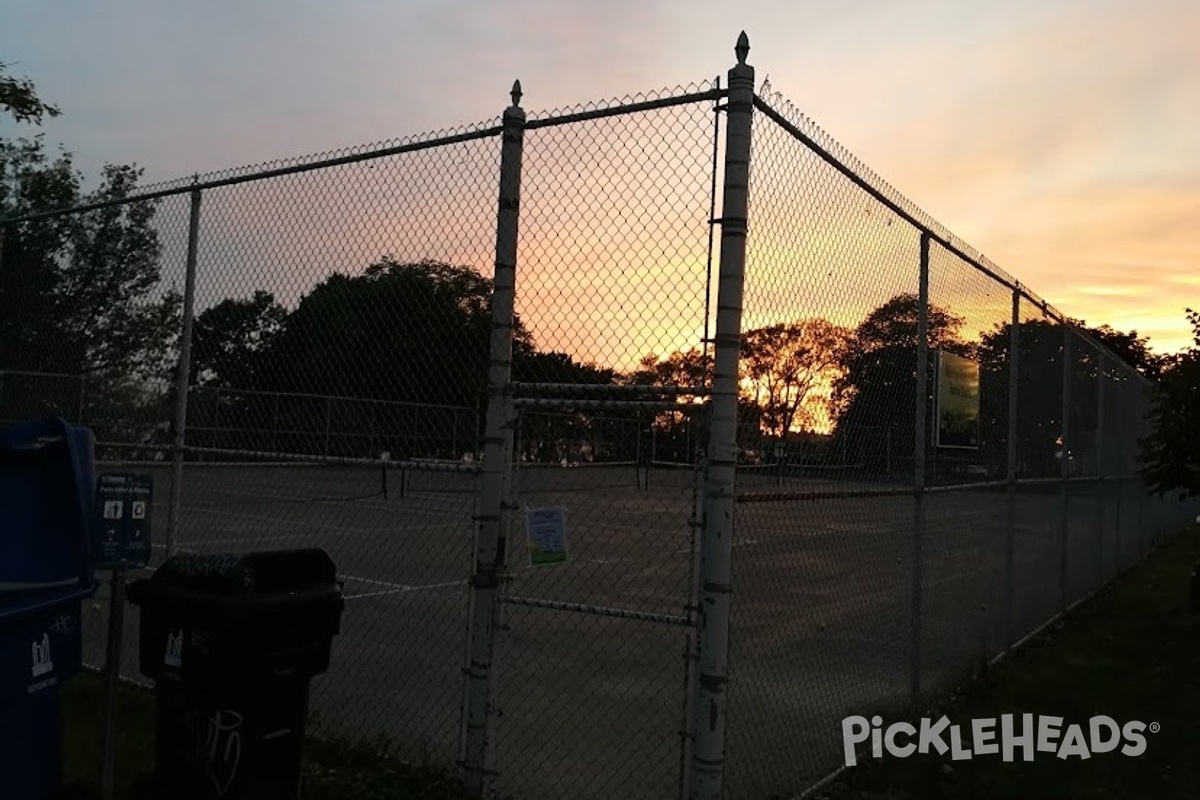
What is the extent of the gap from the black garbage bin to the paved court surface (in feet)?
3.92

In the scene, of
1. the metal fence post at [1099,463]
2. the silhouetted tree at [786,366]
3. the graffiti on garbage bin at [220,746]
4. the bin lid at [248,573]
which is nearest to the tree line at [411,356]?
the silhouetted tree at [786,366]

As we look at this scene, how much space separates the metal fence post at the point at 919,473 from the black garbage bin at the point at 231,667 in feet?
13.1

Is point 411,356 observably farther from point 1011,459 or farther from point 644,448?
point 1011,459

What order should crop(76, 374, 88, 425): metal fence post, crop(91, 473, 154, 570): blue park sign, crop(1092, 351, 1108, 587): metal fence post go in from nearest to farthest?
crop(91, 473, 154, 570): blue park sign, crop(76, 374, 88, 425): metal fence post, crop(1092, 351, 1108, 587): metal fence post

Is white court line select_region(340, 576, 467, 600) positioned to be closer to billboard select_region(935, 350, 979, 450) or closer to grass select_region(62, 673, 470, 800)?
grass select_region(62, 673, 470, 800)

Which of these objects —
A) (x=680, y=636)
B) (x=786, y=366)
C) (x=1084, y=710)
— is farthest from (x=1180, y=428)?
(x=786, y=366)

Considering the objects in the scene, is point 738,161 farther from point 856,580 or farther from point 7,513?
point 856,580

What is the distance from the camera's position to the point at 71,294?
25.4 feet

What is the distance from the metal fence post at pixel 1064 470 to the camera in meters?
10.2

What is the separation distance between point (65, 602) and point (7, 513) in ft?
1.49

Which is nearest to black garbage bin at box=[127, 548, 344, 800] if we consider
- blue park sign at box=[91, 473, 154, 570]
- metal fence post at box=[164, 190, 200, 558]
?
blue park sign at box=[91, 473, 154, 570]

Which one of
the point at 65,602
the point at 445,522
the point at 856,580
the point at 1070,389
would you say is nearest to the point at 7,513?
the point at 65,602

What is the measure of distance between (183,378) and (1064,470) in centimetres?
864

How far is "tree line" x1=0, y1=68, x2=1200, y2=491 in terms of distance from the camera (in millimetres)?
4434
